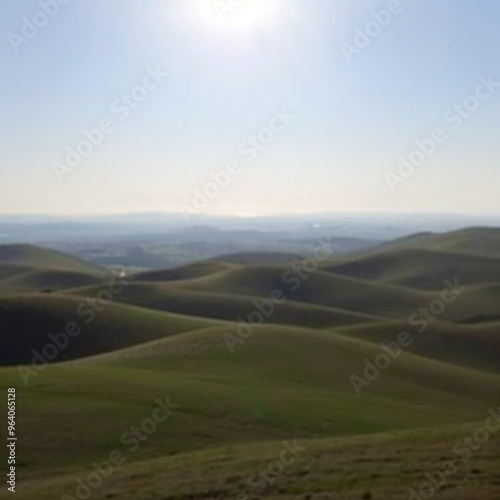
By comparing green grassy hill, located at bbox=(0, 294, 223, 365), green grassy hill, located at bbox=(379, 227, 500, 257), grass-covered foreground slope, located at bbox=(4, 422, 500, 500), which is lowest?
grass-covered foreground slope, located at bbox=(4, 422, 500, 500)

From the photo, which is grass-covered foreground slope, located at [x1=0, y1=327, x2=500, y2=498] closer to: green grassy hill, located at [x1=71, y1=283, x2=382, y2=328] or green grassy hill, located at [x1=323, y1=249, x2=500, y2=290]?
green grassy hill, located at [x1=71, y1=283, x2=382, y2=328]

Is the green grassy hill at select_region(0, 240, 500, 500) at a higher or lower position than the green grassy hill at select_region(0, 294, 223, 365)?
lower

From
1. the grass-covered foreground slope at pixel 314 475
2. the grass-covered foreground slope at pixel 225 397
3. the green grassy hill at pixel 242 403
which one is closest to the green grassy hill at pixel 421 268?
the green grassy hill at pixel 242 403

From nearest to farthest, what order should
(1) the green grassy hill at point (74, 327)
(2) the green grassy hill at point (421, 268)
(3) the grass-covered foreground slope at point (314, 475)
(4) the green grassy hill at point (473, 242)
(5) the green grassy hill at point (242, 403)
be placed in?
(3) the grass-covered foreground slope at point (314, 475) < (5) the green grassy hill at point (242, 403) < (1) the green grassy hill at point (74, 327) < (2) the green grassy hill at point (421, 268) < (4) the green grassy hill at point (473, 242)

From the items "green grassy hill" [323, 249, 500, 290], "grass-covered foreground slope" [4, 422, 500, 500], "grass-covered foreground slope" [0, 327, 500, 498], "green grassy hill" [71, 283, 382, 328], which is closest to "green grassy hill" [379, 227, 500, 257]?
"green grassy hill" [323, 249, 500, 290]

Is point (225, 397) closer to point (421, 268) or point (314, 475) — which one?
point (314, 475)

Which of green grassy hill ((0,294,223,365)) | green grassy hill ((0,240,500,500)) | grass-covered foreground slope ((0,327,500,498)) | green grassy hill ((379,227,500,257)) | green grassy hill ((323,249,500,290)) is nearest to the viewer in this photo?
green grassy hill ((0,240,500,500))

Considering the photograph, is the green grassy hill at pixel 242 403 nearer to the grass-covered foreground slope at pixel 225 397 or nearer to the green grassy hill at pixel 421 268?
the grass-covered foreground slope at pixel 225 397

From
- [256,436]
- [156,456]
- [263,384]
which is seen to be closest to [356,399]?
[263,384]

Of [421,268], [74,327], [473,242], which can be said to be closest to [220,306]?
[74,327]

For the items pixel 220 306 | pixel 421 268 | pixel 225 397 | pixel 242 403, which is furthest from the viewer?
pixel 421 268

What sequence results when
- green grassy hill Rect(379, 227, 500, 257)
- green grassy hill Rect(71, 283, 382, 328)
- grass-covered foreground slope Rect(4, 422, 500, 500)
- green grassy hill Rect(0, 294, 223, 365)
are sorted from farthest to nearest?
green grassy hill Rect(379, 227, 500, 257), green grassy hill Rect(71, 283, 382, 328), green grassy hill Rect(0, 294, 223, 365), grass-covered foreground slope Rect(4, 422, 500, 500)

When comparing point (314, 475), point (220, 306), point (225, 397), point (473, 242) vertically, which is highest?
point (473, 242)

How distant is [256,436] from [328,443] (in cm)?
421
